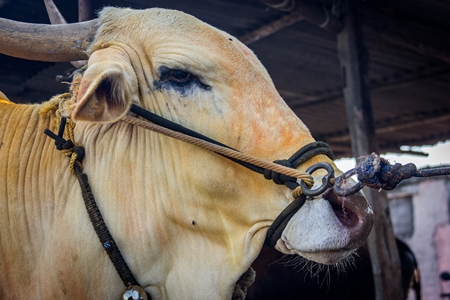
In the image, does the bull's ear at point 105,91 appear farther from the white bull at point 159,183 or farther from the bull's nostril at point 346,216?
the bull's nostril at point 346,216

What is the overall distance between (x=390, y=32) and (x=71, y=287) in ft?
13.2

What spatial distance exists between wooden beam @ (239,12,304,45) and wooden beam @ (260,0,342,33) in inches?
3.9

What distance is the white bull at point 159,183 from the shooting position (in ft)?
7.50

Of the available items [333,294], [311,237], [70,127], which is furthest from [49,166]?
[333,294]

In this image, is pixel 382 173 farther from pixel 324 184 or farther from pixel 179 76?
pixel 179 76

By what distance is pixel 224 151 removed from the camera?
2.23 m

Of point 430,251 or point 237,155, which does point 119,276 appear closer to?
point 237,155

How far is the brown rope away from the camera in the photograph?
2111 millimetres

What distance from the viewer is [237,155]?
2.21 metres

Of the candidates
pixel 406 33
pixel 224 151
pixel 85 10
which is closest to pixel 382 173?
pixel 224 151

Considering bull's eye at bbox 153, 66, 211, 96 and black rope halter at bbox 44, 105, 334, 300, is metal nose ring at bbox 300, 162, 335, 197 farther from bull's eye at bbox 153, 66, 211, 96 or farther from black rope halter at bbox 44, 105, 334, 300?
bull's eye at bbox 153, 66, 211, 96

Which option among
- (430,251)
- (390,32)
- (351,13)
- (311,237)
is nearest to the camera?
(311,237)

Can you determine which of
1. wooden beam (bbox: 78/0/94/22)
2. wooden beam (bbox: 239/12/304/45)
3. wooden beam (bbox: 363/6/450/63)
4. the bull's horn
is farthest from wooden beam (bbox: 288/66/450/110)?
the bull's horn

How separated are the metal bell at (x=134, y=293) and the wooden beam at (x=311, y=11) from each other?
2585 millimetres
